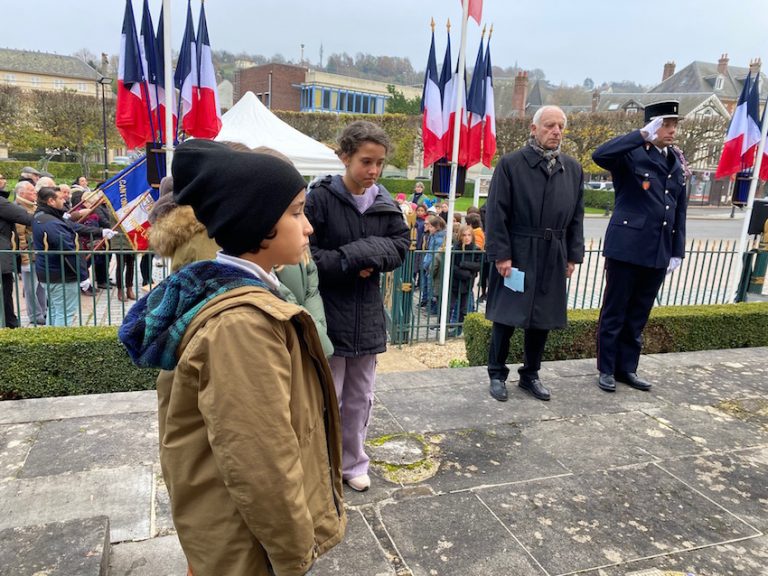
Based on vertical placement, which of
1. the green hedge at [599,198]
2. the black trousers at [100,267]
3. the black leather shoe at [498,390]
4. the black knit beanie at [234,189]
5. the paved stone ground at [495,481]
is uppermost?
the black knit beanie at [234,189]

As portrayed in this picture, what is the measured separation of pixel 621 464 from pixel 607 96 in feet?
207

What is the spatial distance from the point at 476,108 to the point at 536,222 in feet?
13.0

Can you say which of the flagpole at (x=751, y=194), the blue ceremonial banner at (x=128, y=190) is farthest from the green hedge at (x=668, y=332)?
the blue ceremonial banner at (x=128, y=190)

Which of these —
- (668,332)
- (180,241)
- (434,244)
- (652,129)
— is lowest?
(668,332)

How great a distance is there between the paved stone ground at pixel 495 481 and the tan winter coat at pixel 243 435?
1109 millimetres

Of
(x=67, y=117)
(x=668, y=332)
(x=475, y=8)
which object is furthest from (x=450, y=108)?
(x=67, y=117)

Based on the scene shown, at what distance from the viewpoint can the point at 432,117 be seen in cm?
725

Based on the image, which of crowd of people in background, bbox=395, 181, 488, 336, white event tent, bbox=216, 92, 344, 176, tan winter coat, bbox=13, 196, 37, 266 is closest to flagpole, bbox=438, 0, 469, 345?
crowd of people in background, bbox=395, 181, 488, 336

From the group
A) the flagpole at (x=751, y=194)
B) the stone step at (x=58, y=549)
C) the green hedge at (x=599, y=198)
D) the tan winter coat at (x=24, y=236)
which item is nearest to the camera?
the stone step at (x=58, y=549)

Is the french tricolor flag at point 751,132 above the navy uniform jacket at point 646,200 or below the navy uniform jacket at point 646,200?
above

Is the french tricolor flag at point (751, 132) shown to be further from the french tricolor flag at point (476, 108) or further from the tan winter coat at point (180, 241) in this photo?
the tan winter coat at point (180, 241)

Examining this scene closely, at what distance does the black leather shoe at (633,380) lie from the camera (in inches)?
180

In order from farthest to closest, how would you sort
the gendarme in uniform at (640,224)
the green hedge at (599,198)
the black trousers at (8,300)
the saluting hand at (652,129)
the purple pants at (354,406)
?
the green hedge at (599,198) → the black trousers at (8,300) → the gendarme in uniform at (640,224) → the saluting hand at (652,129) → the purple pants at (354,406)

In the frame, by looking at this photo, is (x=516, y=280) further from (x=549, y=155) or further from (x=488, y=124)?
(x=488, y=124)
